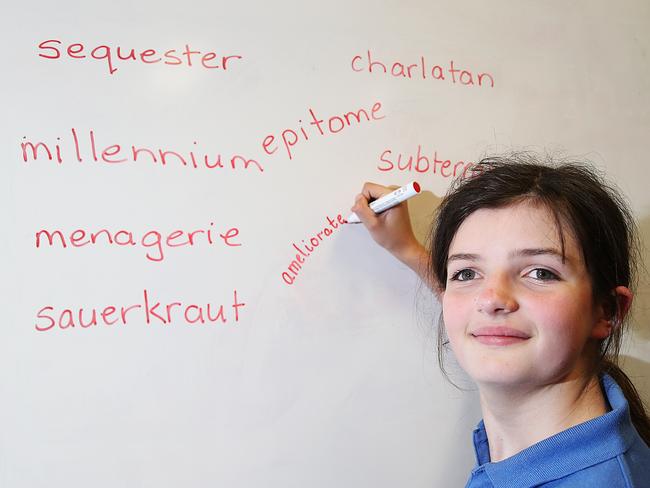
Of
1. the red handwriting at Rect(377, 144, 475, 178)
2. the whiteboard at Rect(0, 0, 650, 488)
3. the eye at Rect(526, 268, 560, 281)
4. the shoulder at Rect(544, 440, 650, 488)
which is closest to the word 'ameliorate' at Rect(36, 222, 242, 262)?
the whiteboard at Rect(0, 0, 650, 488)

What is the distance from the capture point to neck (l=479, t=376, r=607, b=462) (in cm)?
63

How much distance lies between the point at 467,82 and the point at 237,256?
41 cm

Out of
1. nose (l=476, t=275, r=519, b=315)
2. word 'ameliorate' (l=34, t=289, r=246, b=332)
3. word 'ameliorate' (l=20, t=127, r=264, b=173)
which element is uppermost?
word 'ameliorate' (l=20, t=127, r=264, b=173)

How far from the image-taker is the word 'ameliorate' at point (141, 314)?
25.7 inches

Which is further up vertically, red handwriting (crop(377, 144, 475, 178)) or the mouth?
red handwriting (crop(377, 144, 475, 178))

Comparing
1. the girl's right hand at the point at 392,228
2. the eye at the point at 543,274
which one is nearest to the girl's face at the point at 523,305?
the eye at the point at 543,274

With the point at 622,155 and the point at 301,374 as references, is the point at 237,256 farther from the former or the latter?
the point at 622,155

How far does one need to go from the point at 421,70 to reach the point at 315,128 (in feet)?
0.58

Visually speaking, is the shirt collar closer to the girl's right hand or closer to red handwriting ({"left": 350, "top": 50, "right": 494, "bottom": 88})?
the girl's right hand

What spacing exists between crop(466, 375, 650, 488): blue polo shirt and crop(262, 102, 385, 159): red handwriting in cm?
44

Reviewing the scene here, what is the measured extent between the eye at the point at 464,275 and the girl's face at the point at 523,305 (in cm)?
2

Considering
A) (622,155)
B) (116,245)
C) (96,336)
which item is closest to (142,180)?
(116,245)

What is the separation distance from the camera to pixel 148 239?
68 cm

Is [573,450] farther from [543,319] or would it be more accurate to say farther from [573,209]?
[573,209]
